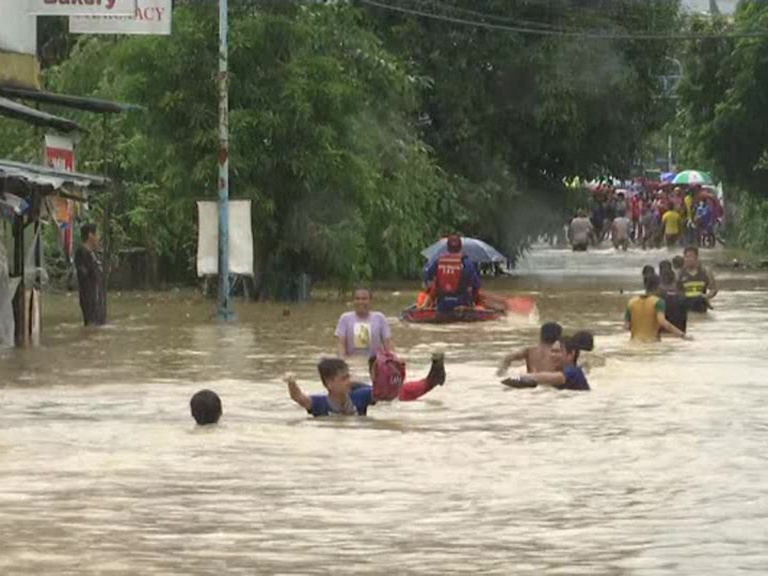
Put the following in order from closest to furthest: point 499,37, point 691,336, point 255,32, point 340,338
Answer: point 340,338
point 691,336
point 255,32
point 499,37

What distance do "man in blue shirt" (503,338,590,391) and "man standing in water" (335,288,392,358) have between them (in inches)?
71.1

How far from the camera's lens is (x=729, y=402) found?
20.9 meters

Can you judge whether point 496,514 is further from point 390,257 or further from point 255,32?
point 390,257

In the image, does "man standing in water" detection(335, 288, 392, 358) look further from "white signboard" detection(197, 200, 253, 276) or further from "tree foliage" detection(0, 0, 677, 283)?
"tree foliage" detection(0, 0, 677, 283)

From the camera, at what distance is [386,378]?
1986 cm

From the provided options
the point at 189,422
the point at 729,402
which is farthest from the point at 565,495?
the point at 729,402

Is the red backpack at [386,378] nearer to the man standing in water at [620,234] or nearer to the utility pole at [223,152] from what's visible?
the utility pole at [223,152]

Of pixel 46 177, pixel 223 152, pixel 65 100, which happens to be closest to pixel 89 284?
pixel 65 100

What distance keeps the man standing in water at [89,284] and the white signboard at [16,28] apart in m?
2.82

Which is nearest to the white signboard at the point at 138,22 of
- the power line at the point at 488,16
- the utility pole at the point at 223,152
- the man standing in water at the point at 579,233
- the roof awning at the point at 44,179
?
the roof awning at the point at 44,179

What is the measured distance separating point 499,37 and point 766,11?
25.5 ft

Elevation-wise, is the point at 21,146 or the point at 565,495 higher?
the point at 21,146

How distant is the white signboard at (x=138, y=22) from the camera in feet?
102

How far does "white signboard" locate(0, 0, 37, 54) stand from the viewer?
1289 inches
